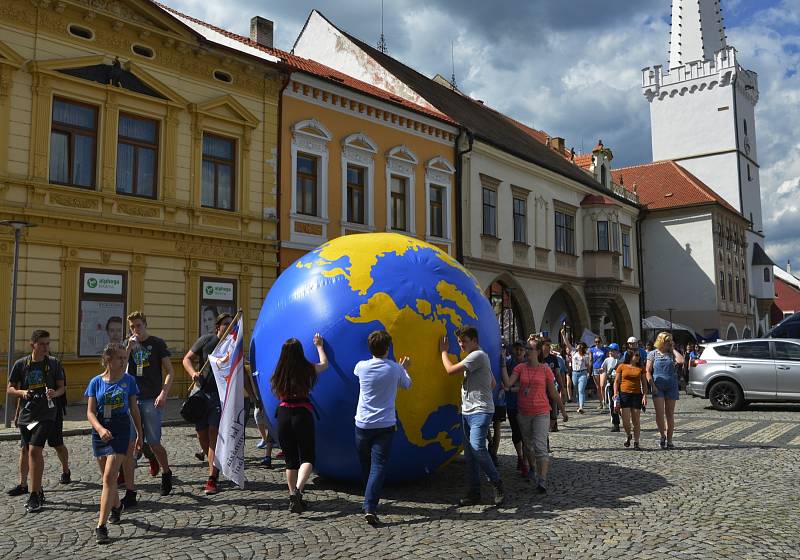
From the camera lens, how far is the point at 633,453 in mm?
9508

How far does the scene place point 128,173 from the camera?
15234mm

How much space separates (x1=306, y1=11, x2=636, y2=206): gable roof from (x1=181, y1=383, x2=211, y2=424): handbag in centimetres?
1826

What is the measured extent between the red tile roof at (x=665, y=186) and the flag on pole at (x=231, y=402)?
34971 mm

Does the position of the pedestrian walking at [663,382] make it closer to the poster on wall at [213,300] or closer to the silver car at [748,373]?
the silver car at [748,373]

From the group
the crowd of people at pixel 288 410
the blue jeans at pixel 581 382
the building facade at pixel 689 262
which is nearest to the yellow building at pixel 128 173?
the crowd of people at pixel 288 410

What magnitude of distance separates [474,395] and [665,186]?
3869cm

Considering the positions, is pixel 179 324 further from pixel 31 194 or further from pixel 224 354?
pixel 224 354

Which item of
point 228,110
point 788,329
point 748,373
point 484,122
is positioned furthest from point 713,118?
point 228,110

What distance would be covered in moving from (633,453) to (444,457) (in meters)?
3.90

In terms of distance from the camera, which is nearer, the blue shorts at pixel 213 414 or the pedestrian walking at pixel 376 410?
the pedestrian walking at pixel 376 410

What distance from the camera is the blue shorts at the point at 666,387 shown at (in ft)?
32.6

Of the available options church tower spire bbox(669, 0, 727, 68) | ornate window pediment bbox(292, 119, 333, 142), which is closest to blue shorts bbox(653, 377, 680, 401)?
ornate window pediment bbox(292, 119, 333, 142)

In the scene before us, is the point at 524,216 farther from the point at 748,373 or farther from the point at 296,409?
the point at 296,409

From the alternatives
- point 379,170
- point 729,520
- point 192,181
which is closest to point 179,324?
point 192,181
